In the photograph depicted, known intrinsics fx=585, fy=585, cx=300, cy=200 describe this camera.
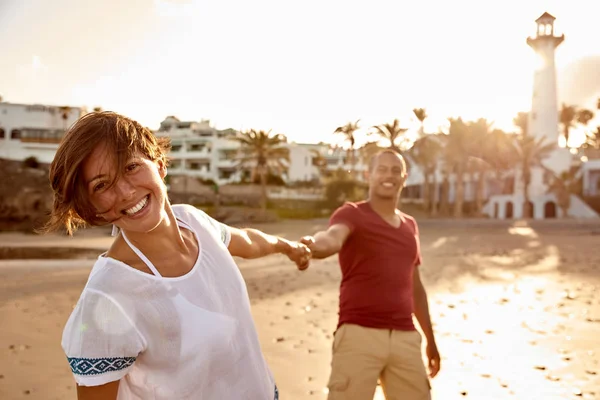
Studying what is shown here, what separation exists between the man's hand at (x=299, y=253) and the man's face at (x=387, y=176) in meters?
0.82

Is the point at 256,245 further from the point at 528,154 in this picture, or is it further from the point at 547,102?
the point at 547,102

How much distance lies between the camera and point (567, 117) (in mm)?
81625

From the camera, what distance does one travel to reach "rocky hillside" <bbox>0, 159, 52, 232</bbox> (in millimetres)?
42666

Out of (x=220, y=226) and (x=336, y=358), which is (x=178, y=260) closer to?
(x=220, y=226)

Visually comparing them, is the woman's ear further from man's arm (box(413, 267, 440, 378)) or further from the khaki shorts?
man's arm (box(413, 267, 440, 378))

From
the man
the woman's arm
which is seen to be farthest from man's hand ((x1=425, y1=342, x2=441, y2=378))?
the woman's arm

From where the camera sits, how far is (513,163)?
5541 cm

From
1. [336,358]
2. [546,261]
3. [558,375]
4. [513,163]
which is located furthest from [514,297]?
[513,163]

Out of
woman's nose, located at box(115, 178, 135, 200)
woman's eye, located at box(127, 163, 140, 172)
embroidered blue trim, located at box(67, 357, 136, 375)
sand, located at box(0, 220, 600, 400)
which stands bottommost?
sand, located at box(0, 220, 600, 400)

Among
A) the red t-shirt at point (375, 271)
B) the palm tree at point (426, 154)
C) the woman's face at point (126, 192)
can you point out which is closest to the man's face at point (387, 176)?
the red t-shirt at point (375, 271)

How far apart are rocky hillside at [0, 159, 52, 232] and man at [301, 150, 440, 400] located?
135ft

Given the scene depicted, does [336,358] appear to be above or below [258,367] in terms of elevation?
below

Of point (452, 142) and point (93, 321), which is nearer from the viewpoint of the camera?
point (93, 321)

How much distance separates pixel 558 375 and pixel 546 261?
13.9 meters
